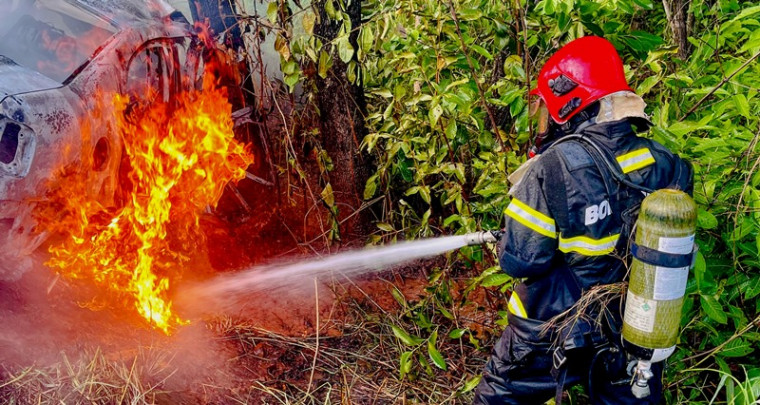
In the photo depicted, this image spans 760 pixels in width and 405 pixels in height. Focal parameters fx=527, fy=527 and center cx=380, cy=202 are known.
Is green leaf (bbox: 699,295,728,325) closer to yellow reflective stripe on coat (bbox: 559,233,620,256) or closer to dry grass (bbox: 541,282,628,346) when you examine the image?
dry grass (bbox: 541,282,628,346)

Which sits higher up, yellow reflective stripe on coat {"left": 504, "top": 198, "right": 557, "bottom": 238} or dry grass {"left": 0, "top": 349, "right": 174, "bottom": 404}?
yellow reflective stripe on coat {"left": 504, "top": 198, "right": 557, "bottom": 238}

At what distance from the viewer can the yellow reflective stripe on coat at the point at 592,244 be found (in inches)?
90.3

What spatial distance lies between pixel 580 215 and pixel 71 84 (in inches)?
150

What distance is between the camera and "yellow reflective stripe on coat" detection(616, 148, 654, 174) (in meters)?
2.25

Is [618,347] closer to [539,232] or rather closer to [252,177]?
[539,232]

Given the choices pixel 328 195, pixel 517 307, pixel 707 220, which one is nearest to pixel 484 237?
pixel 517 307

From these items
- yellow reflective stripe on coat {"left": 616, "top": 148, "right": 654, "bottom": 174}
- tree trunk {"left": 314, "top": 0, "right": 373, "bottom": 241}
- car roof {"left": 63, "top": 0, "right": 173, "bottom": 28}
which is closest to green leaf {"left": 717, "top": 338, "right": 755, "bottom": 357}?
yellow reflective stripe on coat {"left": 616, "top": 148, "right": 654, "bottom": 174}

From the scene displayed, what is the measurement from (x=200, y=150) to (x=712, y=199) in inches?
152

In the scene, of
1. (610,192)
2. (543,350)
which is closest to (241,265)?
(543,350)

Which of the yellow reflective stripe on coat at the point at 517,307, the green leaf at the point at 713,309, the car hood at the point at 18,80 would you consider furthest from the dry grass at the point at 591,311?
the car hood at the point at 18,80

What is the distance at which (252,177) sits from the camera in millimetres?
5496

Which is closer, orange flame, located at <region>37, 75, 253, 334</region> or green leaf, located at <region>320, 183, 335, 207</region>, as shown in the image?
orange flame, located at <region>37, 75, 253, 334</region>

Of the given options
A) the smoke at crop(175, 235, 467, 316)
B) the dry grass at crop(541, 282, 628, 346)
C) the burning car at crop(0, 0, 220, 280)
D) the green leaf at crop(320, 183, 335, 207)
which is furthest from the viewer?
the smoke at crop(175, 235, 467, 316)

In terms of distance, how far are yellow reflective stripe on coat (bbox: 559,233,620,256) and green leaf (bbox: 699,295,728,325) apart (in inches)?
32.2
